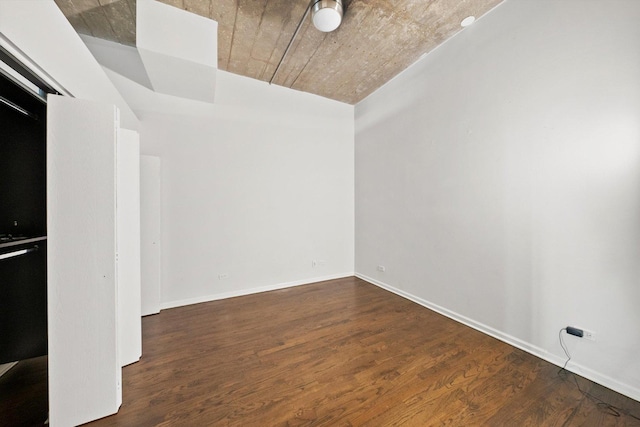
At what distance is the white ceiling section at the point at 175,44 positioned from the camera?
2098 mm

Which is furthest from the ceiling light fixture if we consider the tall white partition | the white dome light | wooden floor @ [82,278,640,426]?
wooden floor @ [82,278,640,426]

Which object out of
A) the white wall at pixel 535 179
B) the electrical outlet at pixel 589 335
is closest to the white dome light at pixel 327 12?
the white wall at pixel 535 179

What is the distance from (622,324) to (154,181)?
178 inches

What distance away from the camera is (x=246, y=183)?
11.5ft

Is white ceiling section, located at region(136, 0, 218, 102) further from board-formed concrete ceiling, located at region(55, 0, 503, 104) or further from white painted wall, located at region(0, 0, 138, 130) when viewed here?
white painted wall, located at region(0, 0, 138, 130)

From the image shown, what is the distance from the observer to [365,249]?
13.9 feet

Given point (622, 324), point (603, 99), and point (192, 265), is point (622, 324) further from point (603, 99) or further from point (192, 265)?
point (192, 265)

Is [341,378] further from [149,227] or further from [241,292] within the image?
[149,227]

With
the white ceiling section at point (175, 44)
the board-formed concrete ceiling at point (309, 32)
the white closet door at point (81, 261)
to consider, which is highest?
the board-formed concrete ceiling at point (309, 32)

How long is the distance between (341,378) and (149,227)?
8.75ft

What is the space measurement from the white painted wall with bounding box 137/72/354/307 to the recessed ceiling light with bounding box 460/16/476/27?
220 centimetres

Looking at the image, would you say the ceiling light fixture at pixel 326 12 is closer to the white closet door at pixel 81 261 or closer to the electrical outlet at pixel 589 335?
the white closet door at pixel 81 261

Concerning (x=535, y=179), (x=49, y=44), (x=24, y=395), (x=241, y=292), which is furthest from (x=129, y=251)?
(x=535, y=179)

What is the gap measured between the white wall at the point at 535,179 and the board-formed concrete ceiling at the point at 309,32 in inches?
15.1
